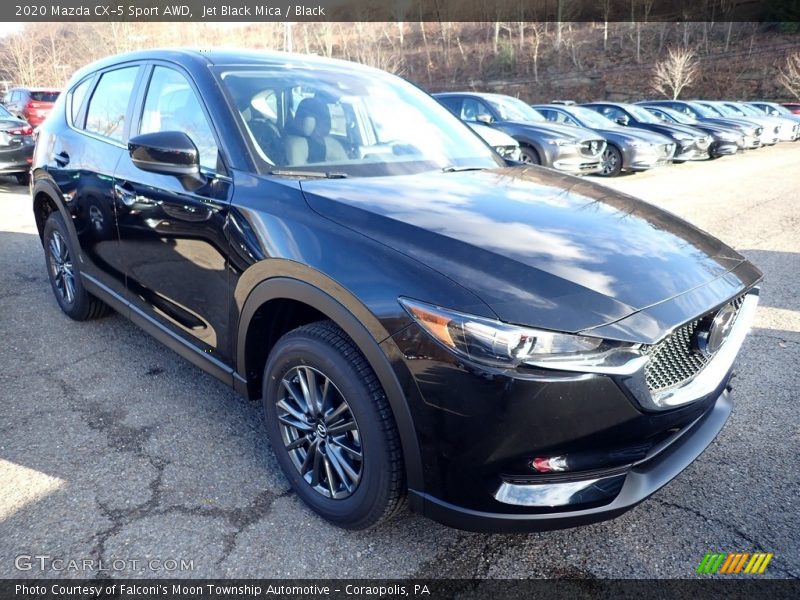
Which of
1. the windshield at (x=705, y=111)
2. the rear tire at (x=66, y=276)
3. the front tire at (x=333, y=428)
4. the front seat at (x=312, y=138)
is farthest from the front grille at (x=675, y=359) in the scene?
the windshield at (x=705, y=111)

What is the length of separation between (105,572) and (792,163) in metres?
18.6

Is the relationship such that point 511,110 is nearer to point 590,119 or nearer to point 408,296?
point 590,119

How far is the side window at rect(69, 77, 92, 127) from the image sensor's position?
12.7 ft

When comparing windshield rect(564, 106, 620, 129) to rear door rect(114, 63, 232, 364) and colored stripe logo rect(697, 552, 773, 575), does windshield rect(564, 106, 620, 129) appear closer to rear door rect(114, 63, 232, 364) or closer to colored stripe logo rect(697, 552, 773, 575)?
rear door rect(114, 63, 232, 364)

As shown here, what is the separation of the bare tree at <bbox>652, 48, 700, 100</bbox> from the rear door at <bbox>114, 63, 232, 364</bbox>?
40.1 meters

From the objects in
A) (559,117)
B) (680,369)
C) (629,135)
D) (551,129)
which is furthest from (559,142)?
(680,369)

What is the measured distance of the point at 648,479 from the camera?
1881 mm

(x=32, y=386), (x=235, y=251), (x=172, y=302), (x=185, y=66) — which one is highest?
(x=185, y=66)

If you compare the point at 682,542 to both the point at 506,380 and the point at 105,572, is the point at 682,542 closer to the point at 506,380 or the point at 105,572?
the point at 506,380

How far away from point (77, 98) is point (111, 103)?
2.23 feet

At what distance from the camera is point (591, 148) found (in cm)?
1096

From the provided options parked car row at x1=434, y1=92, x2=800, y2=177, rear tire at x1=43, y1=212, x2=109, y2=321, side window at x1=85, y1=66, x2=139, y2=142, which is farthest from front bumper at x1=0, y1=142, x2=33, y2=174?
side window at x1=85, y1=66, x2=139, y2=142

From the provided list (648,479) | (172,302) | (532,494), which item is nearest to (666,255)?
(648,479)

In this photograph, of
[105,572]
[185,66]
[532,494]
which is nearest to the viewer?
[532,494]
